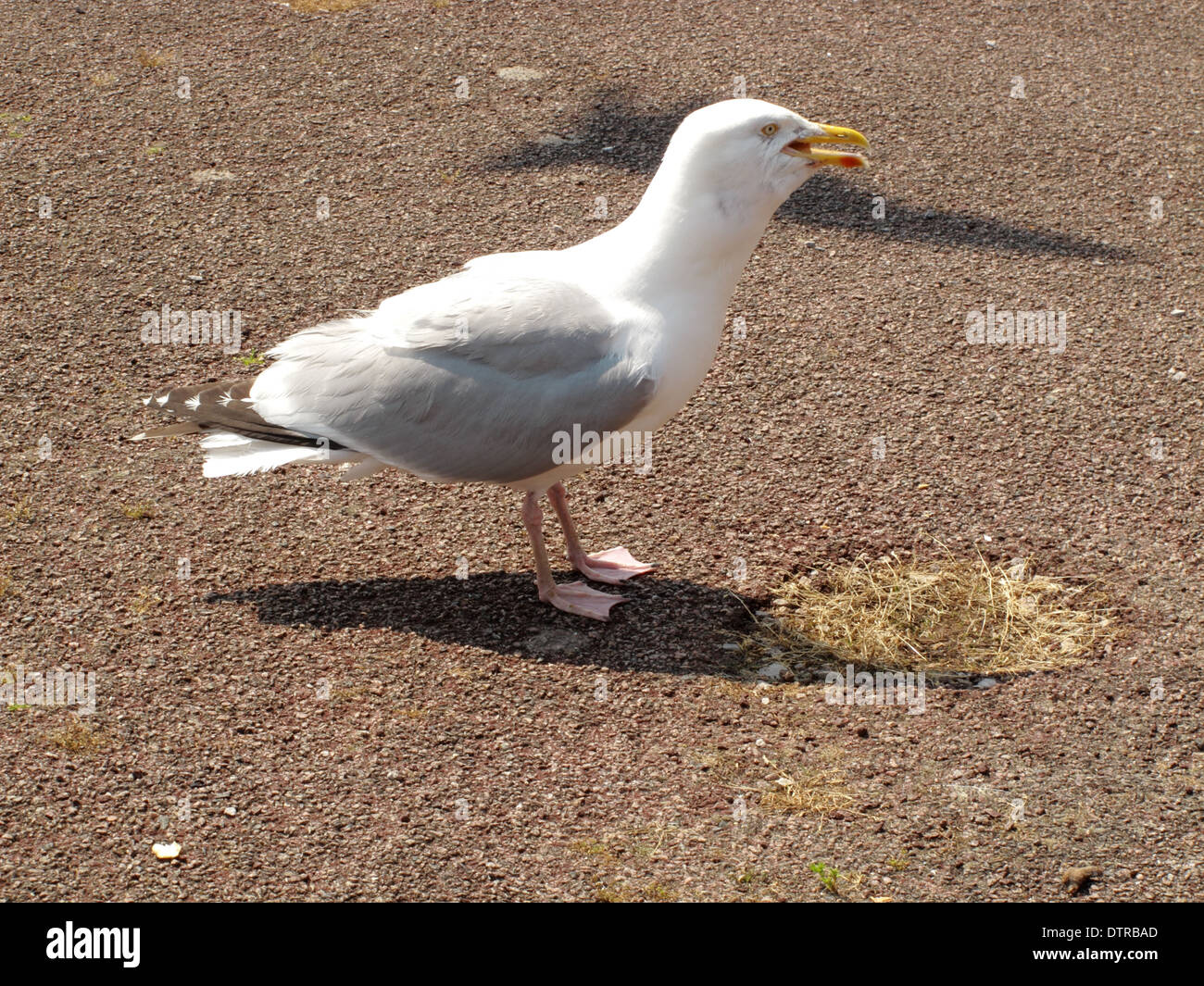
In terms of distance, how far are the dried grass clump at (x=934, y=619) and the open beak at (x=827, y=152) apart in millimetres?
1519

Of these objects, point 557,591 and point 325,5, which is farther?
point 325,5

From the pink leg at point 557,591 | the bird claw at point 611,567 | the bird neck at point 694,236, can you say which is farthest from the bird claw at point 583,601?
the bird neck at point 694,236

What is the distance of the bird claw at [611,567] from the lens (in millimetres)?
5047

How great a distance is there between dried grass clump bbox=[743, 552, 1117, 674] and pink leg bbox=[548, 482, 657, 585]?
56 centimetres

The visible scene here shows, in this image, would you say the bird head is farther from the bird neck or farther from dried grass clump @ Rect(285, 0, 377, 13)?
dried grass clump @ Rect(285, 0, 377, 13)

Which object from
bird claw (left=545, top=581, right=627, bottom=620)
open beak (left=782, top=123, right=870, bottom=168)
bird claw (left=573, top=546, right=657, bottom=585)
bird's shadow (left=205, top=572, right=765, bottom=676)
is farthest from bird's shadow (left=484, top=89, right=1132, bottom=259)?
bird claw (left=545, top=581, right=627, bottom=620)

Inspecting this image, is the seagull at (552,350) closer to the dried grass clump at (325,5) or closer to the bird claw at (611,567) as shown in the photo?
the bird claw at (611,567)

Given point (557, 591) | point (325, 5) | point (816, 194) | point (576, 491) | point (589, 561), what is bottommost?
point (557, 591)

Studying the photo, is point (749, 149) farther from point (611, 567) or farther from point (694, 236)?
point (611, 567)

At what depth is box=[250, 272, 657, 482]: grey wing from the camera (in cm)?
450

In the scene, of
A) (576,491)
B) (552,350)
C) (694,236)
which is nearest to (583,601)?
(576,491)

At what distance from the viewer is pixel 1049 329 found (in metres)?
6.62

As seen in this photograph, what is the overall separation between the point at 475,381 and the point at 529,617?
2.99ft

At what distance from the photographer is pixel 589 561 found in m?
5.10
